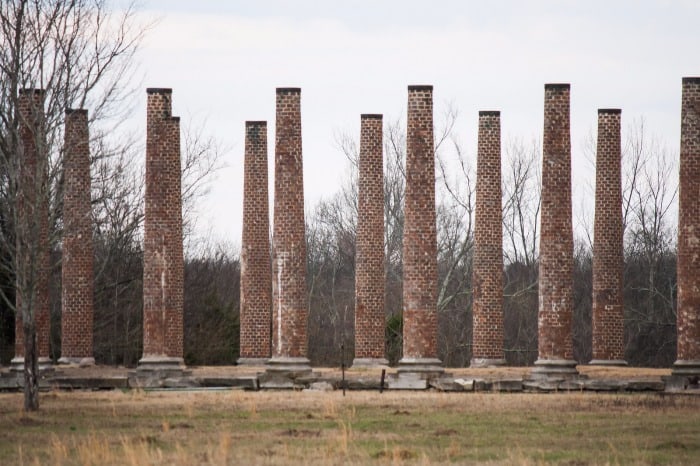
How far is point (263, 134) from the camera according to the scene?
53125 mm

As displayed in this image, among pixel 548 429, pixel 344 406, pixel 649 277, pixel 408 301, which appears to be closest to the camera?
pixel 548 429

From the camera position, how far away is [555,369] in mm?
44750

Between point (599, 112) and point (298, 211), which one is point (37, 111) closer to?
point (298, 211)

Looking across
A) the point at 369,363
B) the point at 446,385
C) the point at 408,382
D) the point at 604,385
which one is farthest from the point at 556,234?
the point at 369,363

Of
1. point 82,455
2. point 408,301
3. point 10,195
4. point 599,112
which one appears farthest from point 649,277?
point 82,455

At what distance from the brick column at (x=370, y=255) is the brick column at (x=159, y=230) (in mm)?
7172

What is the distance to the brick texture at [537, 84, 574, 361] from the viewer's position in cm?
4503

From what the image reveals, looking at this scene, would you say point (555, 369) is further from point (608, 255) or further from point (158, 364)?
point (158, 364)

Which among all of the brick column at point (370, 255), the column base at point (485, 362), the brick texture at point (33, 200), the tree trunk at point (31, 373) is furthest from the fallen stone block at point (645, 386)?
the brick texture at point (33, 200)

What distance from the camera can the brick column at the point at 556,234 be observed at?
4500 centimetres

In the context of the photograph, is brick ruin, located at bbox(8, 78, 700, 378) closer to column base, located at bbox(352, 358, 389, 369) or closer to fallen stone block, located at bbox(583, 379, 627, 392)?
column base, located at bbox(352, 358, 389, 369)

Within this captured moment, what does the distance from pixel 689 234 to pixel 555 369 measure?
5.29 meters

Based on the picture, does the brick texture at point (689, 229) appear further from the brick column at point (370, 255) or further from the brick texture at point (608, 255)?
the brick column at point (370, 255)

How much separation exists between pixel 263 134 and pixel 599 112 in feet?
36.3
